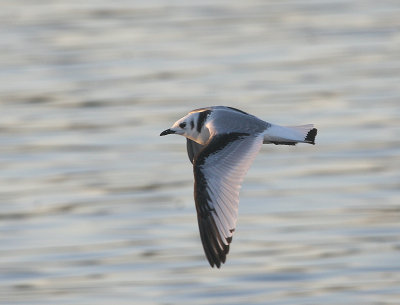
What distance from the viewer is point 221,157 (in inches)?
344

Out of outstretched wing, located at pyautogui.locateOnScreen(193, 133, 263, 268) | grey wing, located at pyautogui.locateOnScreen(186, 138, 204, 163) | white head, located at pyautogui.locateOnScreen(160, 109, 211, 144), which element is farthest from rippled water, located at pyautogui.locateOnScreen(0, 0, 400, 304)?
outstretched wing, located at pyautogui.locateOnScreen(193, 133, 263, 268)

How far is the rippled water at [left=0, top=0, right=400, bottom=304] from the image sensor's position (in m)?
11.0

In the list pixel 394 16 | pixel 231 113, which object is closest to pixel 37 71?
pixel 394 16

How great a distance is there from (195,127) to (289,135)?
73 centimetres

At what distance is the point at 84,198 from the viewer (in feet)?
41.5

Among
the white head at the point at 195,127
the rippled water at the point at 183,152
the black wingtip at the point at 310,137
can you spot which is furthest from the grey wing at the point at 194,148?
the rippled water at the point at 183,152

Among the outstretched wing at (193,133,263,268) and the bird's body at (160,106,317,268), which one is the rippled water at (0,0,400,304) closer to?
the bird's body at (160,106,317,268)

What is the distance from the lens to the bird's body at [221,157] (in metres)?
8.35

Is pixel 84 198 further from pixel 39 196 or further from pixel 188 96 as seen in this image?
pixel 188 96

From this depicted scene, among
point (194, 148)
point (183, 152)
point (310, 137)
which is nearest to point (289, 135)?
point (310, 137)

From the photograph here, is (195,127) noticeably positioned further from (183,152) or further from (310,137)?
(183,152)

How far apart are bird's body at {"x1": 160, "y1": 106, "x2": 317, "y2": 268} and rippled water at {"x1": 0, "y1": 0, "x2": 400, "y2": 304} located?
5.93ft

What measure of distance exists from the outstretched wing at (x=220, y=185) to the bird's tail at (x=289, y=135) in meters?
0.08

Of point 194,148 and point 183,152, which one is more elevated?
point 194,148
